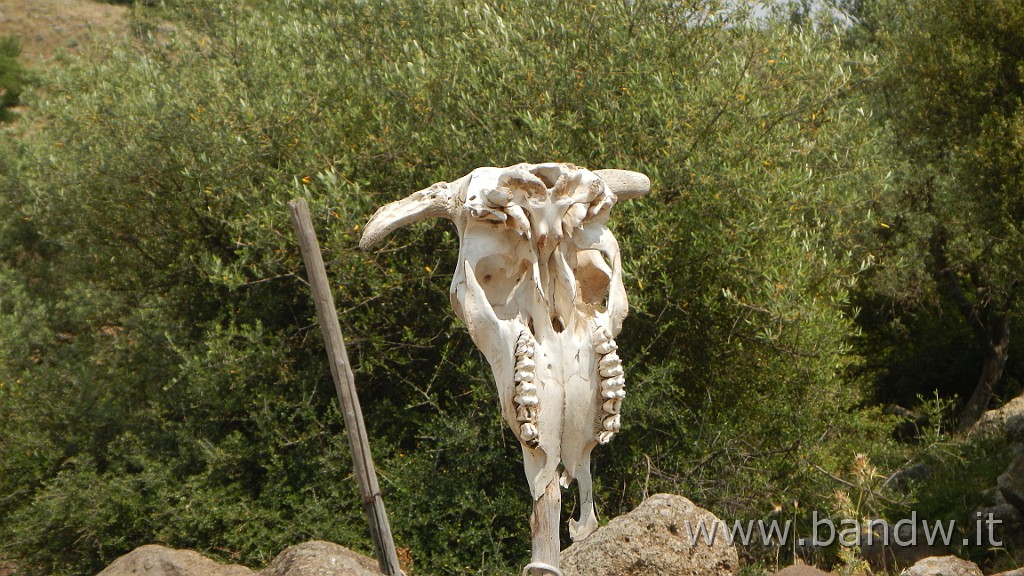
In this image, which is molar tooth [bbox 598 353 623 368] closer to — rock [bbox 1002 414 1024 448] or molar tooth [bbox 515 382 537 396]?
molar tooth [bbox 515 382 537 396]

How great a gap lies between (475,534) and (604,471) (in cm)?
123

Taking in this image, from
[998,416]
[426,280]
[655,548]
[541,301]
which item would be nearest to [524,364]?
[541,301]

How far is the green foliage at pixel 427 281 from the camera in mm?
9328

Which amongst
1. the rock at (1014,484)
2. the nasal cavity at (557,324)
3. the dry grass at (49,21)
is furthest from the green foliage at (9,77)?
the nasal cavity at (557,324)

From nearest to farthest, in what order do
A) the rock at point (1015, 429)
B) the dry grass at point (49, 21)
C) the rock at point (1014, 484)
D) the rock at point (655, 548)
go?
the rock at point (655, 548) < the rock at point (1014, 484) < the rock at point (1015, 429) < the dry grass at point (49, 21)

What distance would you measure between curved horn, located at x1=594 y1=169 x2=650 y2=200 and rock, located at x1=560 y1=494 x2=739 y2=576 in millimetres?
1818

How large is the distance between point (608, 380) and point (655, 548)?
1.49m

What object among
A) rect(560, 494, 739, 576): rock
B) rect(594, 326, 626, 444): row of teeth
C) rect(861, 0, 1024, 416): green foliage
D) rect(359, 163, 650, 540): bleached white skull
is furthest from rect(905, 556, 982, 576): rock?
rect(861, 0, 1024, 416): green foliage

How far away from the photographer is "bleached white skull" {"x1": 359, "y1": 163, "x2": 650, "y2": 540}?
4957 mm

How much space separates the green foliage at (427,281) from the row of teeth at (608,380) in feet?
12.5

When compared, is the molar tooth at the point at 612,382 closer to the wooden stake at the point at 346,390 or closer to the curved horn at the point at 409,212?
the curved horn at the point at 409,212

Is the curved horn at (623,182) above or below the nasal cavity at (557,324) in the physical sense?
above

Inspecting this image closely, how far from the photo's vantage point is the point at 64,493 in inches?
411

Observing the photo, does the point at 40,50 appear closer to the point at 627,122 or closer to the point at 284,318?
the point at 284,318
